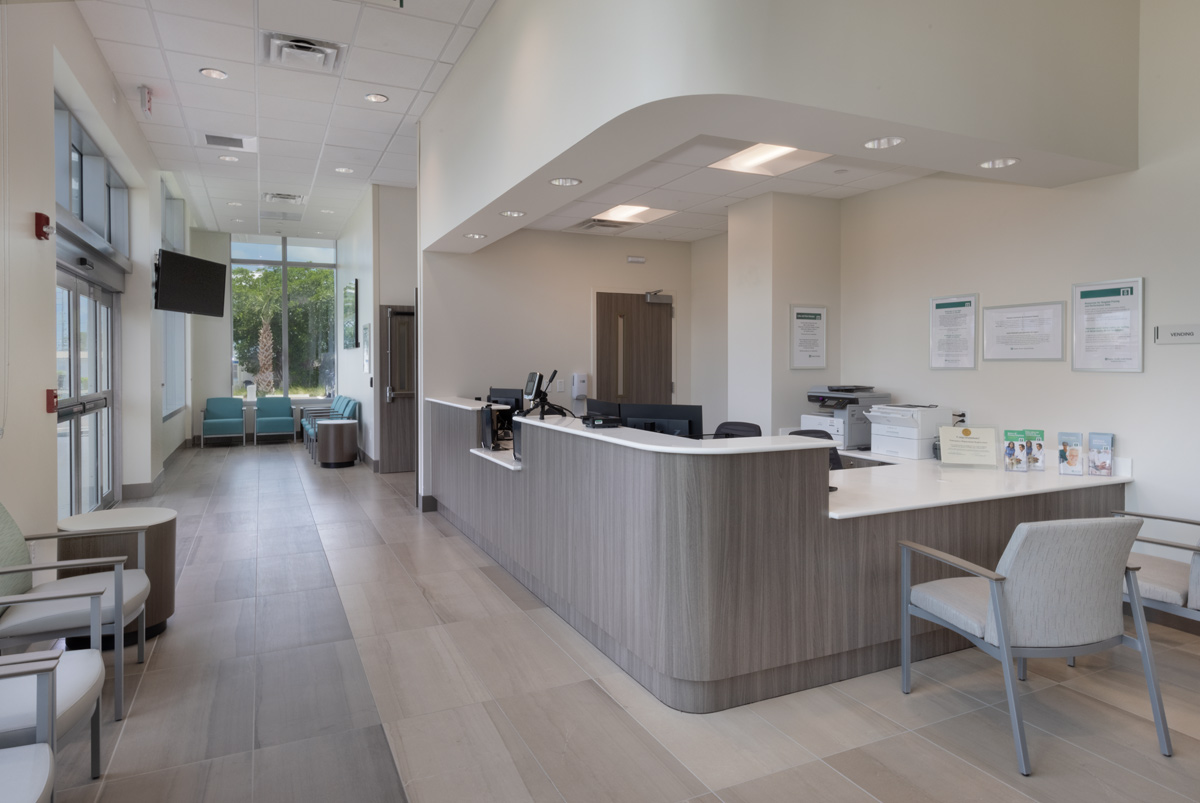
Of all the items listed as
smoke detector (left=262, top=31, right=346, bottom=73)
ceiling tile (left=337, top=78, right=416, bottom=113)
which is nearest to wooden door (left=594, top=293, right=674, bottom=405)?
ceiling tile (left=337, top=78, right=416, bottom=113)

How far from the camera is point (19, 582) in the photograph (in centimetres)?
269

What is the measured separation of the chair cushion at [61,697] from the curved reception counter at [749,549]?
1936 millimetres

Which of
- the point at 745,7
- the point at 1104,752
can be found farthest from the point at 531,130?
the point at 1104,752

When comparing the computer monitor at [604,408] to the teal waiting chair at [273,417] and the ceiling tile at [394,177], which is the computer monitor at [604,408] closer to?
the ceiling tile at [394,177]

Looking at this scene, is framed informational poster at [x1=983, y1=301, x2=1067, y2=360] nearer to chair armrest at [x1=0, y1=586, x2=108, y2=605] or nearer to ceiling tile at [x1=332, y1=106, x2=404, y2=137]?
chair armrest at [x1=0, y1=586, x2=108, y2=605]

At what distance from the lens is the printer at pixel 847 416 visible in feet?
16.9

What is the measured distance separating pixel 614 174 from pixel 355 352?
7.66 m

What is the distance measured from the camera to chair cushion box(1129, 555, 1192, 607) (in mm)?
2898

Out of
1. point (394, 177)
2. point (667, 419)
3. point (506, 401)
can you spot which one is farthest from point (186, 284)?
point (667, 419)

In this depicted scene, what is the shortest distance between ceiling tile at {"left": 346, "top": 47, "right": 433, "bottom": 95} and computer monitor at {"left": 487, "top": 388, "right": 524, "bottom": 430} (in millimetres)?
2609

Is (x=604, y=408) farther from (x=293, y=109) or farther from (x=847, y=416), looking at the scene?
(x=293, y=109)

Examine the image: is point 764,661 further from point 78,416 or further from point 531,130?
point 78,416

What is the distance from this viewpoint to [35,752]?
1.65 metres

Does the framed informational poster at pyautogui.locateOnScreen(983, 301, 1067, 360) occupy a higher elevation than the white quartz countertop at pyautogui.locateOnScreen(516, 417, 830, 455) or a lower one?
higher
